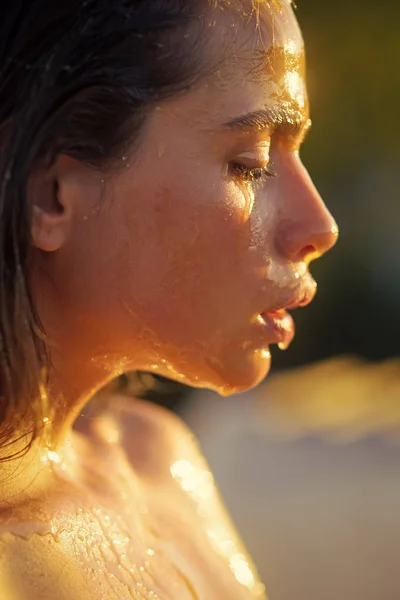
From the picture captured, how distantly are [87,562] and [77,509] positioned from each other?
0.35 ft

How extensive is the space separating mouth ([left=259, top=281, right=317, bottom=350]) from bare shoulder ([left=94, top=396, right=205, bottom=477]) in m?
0.45

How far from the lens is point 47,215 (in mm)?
1126

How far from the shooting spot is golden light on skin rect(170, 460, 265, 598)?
1485 millimetres

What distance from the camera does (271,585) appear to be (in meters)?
2.44

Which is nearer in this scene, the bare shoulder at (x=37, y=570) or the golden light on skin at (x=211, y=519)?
the bare shoulder at (x=37, y=570)

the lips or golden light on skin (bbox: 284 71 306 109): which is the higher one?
golden light on skin (bbox: 284 71 306 109)

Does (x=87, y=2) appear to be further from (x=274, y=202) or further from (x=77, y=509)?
(x=77, y=509)

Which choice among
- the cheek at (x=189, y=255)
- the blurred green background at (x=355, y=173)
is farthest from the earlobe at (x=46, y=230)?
the blurred green background at (x=355, y=173)

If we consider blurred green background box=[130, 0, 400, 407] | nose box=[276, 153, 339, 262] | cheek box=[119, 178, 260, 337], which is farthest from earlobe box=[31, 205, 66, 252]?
blurred green background box=[130, 0, 400, 407]

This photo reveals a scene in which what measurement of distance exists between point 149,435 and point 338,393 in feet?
7.39

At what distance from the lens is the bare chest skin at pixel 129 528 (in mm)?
1108

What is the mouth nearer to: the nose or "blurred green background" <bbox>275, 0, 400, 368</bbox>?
the nose

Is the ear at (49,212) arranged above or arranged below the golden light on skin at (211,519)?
above

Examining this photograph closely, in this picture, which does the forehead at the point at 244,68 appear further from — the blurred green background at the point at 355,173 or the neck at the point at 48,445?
the blurred green background at the point at 355,173
